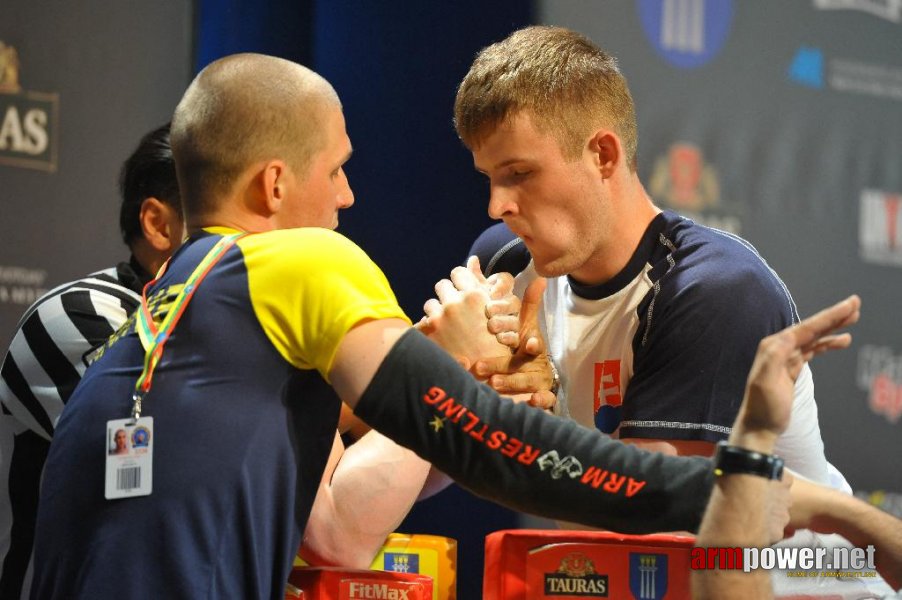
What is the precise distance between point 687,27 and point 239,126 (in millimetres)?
2558

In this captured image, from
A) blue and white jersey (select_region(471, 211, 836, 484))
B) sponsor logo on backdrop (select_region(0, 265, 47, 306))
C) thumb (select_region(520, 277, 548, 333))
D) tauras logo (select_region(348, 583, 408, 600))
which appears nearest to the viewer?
tauras logo (select_region(348, 583, 408, 600))

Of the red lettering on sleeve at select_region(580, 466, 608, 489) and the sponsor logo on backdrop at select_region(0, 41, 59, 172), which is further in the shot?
the sponsor logo on backdrop at select_region(0, 41, 59, 172)

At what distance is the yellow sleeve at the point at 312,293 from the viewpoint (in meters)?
1.36

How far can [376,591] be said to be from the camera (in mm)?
1562

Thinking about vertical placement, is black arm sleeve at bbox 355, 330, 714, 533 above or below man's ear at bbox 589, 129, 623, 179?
below

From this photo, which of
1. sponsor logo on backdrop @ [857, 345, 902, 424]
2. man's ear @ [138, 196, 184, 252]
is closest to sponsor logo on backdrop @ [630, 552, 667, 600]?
man's ear @ [138, 196, 184, 252]

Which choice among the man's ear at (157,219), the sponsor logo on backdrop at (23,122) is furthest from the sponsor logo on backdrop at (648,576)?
the sponsor logo on backdrop at (23,122)

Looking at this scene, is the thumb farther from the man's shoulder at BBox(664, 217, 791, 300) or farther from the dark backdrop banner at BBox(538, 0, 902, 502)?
Result: the dark backdrop banner at BBox(538, 0, 902, 502)

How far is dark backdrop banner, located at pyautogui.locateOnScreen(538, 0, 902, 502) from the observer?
382 cm

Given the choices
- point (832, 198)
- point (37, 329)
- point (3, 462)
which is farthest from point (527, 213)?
point (832, 198)

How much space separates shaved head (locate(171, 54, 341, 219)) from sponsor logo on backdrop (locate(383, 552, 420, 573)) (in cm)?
60

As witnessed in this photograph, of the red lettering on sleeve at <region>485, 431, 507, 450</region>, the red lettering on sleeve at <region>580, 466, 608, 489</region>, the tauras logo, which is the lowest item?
the tauras logo

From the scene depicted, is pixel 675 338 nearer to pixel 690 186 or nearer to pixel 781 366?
pixel 781 366

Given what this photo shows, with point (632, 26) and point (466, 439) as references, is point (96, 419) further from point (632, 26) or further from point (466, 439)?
point (632, 26)
